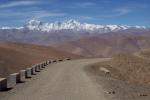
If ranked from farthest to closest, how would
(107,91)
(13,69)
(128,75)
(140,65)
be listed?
(13,69), (140,65), (128,75), (107,91)

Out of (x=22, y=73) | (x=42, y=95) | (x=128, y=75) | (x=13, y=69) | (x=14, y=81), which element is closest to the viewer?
(x=42, y=95)

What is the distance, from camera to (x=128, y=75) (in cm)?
5731

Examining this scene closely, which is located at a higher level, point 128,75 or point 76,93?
point 76,93

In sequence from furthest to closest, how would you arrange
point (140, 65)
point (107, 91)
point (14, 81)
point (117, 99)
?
point (140, 65) < point (14, 81) < point (107, 91) < point (117, 99)

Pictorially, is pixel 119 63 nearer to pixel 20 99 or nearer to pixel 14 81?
pixel 14 81

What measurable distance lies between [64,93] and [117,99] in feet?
12.7

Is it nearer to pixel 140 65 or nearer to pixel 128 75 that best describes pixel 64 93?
pixel 128 75

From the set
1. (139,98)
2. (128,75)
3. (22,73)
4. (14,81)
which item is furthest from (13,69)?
(139,98)

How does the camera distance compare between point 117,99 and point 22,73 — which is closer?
point 117,99

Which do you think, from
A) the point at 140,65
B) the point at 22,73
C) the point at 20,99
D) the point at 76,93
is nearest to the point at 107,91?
the point at 76,93

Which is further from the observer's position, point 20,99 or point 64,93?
point 64,93

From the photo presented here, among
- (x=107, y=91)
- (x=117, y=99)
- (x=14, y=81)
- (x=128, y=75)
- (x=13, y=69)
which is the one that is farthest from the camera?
(x=13, y=69)

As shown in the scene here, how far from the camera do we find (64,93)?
24.4 metres

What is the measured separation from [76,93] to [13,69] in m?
49.2
